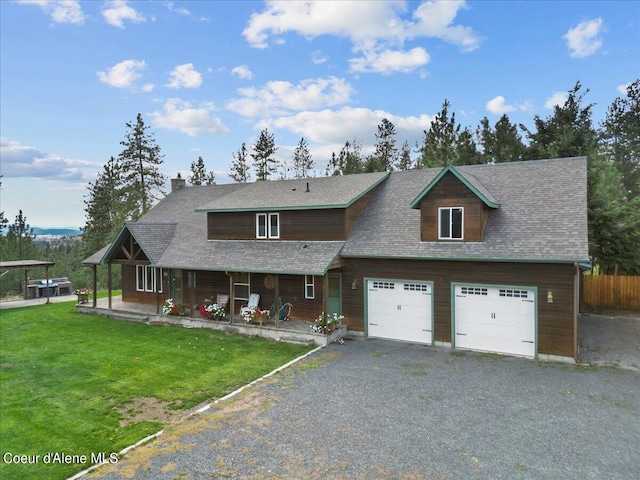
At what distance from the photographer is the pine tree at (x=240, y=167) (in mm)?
46031

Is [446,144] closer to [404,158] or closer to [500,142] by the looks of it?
[500,142]

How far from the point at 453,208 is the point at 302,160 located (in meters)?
34.3

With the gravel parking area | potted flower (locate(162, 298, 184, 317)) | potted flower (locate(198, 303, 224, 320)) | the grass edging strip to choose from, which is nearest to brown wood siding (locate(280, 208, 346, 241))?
potted flower (locate(198, 303, 224, 320))

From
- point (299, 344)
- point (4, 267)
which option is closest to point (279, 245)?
point (299, 344)

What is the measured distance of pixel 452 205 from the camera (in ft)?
44.0

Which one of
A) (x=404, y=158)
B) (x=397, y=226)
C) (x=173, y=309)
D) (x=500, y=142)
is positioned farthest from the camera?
(x=404, y=158)

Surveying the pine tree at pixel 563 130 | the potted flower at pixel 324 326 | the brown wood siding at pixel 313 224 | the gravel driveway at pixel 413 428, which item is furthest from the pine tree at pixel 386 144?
the gravel driveway at pixel 413 428

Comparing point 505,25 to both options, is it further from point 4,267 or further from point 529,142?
point 4,267

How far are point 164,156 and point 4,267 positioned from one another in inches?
919

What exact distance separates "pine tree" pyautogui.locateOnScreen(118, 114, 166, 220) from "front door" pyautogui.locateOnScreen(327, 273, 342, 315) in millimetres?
30760

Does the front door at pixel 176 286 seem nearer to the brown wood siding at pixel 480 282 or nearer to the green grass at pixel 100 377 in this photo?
the green grass at pixel 100 377

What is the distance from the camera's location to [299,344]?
1379 centimetres

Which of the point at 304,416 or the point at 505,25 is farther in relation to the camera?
the point at 505,25

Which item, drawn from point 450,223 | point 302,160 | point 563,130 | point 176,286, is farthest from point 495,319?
point 302,160
